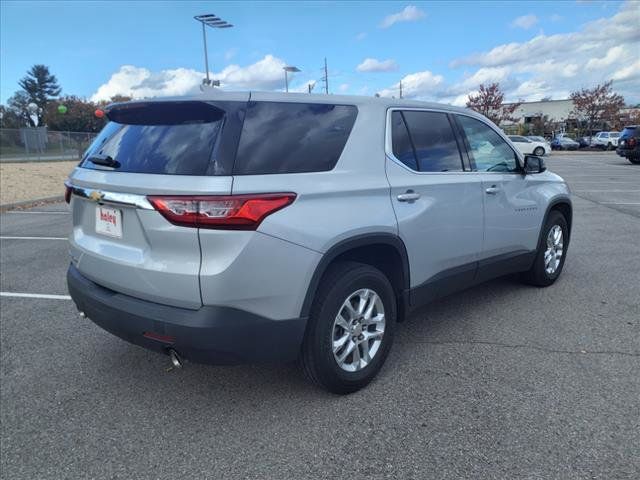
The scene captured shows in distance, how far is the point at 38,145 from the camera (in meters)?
31.0

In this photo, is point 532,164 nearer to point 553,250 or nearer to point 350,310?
point 553,250

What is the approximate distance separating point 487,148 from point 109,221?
3033 millimetres

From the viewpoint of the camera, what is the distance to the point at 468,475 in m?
2.39

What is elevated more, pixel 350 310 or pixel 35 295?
pixel 350 310

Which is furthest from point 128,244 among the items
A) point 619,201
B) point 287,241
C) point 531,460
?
point 619,201

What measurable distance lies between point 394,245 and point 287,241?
0.90 metres

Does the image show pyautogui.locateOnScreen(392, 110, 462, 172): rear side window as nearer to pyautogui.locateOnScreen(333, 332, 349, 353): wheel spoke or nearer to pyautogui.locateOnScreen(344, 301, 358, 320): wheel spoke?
pyautogui.locateOnScreen(344, 301, 358, 320): wheel spoke

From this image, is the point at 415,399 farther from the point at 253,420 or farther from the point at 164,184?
the point at 164,184

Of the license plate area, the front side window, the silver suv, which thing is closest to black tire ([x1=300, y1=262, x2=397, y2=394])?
the silver suv

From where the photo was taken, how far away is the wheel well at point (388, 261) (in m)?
3.10

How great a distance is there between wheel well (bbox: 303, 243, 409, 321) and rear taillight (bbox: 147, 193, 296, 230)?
27.9 inches

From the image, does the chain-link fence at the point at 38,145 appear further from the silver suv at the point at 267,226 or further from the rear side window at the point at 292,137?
the rear side window at the point at 292,137

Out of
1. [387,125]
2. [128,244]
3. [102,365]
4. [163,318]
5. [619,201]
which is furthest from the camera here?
[619,201]

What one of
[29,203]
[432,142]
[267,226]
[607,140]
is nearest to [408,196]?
[432,142]
